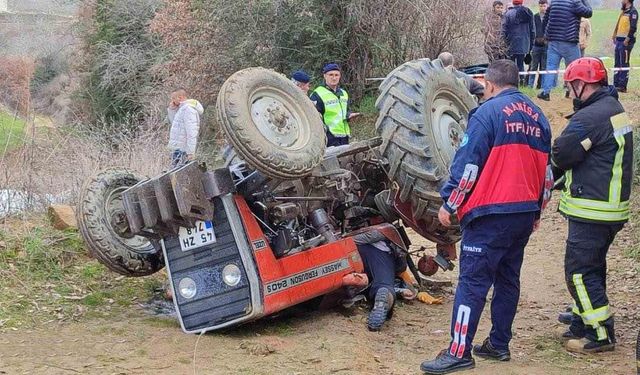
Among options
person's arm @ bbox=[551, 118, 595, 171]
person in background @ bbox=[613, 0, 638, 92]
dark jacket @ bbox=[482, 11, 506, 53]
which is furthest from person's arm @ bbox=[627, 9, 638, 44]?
person's arm @ bbox=[551, 118, 595, 171]

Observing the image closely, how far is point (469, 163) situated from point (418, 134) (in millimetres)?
1218

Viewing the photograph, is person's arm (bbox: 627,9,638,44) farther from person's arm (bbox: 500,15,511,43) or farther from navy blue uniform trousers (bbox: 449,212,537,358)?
navy blue uniform trousers (bbox: 449,212,537,358)

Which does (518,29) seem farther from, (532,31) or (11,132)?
(11,132)

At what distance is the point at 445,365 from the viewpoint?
4.70m

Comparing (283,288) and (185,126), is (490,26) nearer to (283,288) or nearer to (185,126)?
(185,126)

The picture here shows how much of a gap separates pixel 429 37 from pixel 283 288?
39.9ft

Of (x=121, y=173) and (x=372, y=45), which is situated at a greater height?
(x=372, y=45)

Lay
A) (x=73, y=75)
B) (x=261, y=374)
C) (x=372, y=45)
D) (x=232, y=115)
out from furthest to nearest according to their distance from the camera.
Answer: (x=73, y=75) < (x=372, y=45) < (x=232, y=115) < (x=261, y=374)

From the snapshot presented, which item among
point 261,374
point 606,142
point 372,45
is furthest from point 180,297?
point 372,45

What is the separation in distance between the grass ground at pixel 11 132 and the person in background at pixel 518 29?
9.10m

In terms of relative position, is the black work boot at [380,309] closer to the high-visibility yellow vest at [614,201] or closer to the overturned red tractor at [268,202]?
the overturned red tractor at [268,202]

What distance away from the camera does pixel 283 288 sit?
5.43 m

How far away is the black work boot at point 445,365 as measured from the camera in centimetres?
469

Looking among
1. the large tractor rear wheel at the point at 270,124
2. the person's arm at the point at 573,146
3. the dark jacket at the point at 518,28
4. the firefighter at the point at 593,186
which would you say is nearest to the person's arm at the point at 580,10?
the dark jacket at the point at 518,28
